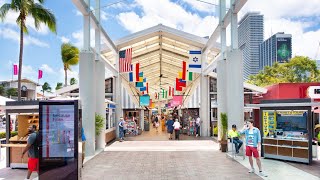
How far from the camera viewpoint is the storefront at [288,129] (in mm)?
10805

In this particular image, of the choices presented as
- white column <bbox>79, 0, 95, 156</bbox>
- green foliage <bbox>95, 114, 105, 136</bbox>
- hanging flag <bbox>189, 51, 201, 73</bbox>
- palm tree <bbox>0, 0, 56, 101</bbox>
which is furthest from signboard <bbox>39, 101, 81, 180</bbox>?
palm tree <bbox>0, 0, 56, 101</bbox>

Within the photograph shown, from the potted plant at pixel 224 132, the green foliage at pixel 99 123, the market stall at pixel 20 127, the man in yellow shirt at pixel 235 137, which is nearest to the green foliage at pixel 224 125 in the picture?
the potted plant at pixel 224 132

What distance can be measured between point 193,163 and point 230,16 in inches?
220

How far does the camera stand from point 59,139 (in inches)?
281

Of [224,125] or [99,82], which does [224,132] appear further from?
[99,82]

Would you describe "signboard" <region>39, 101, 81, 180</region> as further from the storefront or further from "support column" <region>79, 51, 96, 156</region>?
the storefront

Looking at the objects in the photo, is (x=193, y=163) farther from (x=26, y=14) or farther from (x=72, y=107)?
(x=26, y=14)

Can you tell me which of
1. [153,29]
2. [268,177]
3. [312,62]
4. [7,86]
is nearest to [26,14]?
[153,29]

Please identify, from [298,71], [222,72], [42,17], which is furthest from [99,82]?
[298,71]

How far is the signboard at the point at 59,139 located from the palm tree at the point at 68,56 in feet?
103

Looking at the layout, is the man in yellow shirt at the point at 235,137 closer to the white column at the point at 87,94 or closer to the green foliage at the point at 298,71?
the white column at the point at 87,94

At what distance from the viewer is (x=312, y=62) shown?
39.4m

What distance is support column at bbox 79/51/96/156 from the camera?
1270 centimetres

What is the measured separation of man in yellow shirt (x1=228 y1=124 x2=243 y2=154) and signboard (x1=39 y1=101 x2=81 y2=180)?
251 inches
